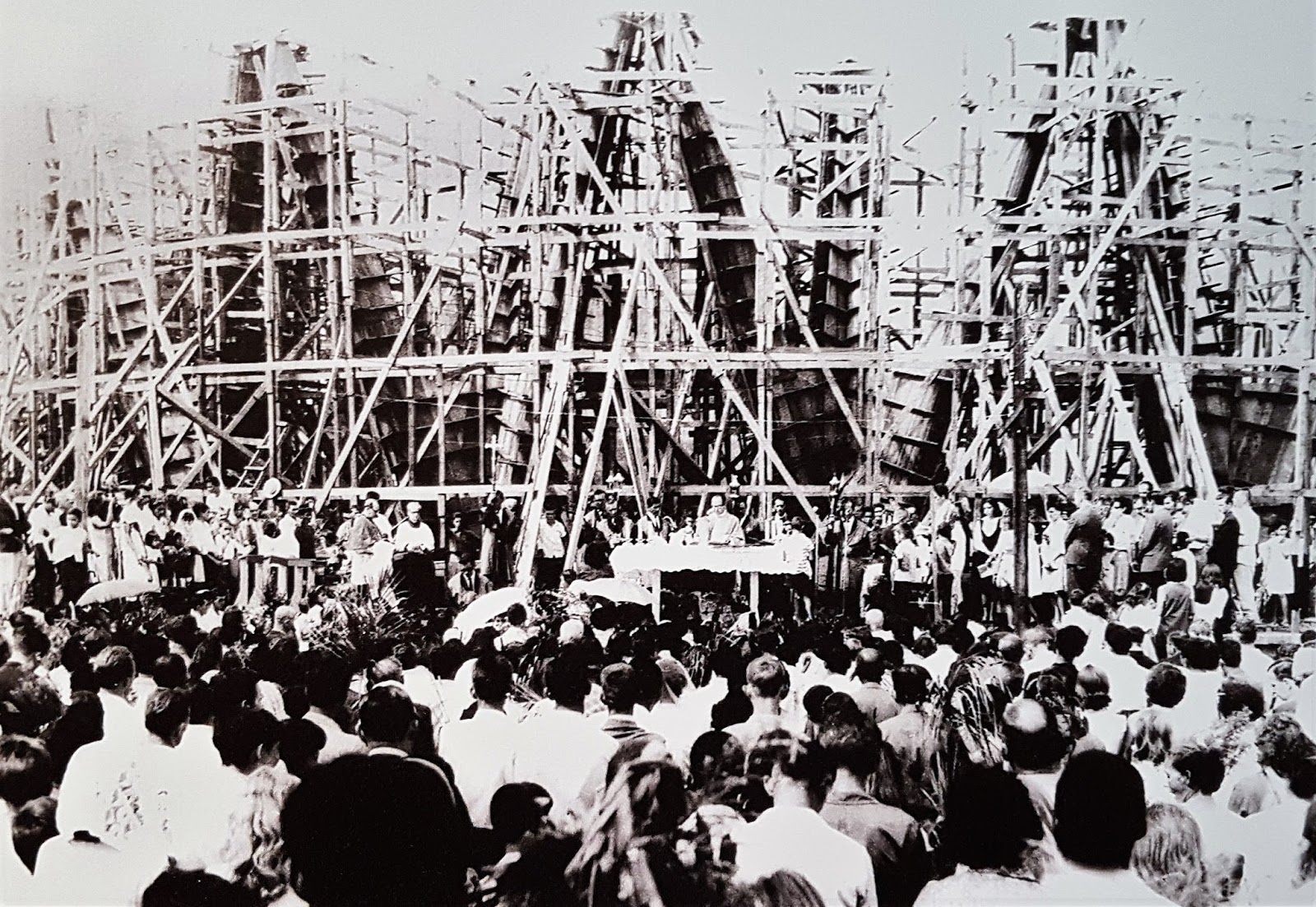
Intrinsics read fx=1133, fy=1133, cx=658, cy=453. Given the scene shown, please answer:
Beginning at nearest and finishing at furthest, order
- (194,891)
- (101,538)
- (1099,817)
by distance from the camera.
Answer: (1099,817) < (194,891) < (101,538)

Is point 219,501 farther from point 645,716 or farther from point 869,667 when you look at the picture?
point 869,667


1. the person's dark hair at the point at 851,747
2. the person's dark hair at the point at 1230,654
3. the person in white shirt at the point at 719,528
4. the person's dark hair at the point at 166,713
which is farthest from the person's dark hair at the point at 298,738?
the person's dark hair at the point at 1230,654

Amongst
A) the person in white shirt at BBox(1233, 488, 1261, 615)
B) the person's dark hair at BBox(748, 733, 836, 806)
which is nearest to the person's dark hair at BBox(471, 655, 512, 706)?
the person's dark hair at BBox(748, 733, 836, 806)

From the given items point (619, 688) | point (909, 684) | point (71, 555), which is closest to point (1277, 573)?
point (909, 684)

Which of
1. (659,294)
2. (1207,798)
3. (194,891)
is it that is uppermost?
(659,294)

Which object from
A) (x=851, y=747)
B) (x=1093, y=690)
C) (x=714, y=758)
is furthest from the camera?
(x=1093, y=690)

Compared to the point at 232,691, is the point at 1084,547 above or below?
above

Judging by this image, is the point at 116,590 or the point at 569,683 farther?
the point at 116,590
